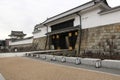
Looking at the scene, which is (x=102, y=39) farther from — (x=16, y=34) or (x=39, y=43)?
(x=16, y=34)

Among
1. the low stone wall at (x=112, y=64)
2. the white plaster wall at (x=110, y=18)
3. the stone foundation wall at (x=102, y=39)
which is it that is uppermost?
the white plaster wall at (x=110, y=18)

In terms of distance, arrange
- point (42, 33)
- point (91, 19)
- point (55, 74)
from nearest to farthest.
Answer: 1. point (55, 74)
2. point (91, 19)
3. point (42, 33)

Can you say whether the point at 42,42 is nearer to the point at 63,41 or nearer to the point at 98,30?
the point at 63,41

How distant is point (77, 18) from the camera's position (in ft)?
69.1

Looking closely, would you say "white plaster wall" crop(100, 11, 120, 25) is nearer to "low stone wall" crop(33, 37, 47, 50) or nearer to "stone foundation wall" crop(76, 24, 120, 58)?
"stone foundation wall" crop(76, 24, 120, 58)

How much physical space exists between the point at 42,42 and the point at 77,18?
36.9 feet

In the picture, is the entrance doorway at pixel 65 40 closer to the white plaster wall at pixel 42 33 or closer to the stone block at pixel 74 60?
the white plaster wall at pixel 42 33

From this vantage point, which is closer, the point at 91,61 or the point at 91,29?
the point at 91,61

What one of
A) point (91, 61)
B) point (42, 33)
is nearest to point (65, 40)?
point (42, 33)

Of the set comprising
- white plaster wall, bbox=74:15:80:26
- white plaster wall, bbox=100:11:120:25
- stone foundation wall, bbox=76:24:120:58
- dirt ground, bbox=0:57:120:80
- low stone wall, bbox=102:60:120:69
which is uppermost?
white plaster wall, bbox=74:15:80:26

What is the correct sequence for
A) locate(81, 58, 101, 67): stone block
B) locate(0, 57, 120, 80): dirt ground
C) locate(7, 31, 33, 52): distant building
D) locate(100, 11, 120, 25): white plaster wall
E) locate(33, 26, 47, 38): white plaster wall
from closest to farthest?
1. locate(0, 57, 120, 80): dirt ground
2. locate(81, 58, 101, 67): stone block
3. locate(100, 11, 120, 25): white plaster wall
4. locate(33, 26, 47, 38): white plaster wall
5. locate(7, 31, 33, 52): distant building

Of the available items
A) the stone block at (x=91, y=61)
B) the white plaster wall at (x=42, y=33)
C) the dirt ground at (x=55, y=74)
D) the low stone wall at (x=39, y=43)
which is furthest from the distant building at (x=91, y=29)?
the dirt ground at (x=55, y=74)

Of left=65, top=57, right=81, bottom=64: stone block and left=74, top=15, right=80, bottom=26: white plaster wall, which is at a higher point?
left=74, top=15, right=80, bottom=26: white plaster wall

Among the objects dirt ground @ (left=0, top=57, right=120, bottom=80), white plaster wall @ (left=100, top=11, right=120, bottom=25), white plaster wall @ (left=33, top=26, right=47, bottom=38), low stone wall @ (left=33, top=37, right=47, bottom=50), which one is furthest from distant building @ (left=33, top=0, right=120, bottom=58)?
dirt ground @ (left=0, top=57, right=120, bottom=80)
